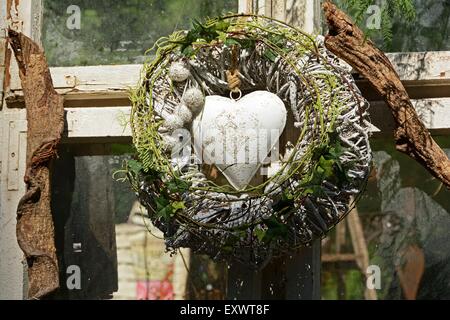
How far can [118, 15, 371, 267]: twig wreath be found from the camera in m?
2.13

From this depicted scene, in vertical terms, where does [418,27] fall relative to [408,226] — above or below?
above

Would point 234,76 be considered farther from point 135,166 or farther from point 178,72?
point 135,166

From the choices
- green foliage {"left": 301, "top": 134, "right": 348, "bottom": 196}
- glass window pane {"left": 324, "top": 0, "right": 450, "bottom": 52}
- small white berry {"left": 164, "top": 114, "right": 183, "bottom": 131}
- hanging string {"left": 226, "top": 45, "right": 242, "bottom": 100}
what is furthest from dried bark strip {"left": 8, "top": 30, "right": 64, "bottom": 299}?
glass window pane {"left": 324, "top": 0, "right": 450, "bottom": 52}

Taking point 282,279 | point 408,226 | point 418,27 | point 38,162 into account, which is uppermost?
point 418,27

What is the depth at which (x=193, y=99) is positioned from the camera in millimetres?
2191

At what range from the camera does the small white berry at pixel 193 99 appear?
2191 millimetres

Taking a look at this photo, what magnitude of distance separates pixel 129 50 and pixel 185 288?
836 millimetres

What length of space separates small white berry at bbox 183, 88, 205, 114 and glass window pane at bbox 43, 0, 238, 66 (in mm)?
325

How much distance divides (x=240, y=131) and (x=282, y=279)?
383 mm

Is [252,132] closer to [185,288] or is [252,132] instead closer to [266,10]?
[266,10]

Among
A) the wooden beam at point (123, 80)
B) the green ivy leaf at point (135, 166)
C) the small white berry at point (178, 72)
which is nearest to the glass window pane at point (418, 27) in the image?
the wooden beam at point (123, 80)

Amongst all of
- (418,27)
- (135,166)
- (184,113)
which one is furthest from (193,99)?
(418,27)

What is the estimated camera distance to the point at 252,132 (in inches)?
85.7

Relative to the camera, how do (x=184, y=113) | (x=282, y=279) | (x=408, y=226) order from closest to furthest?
(x=184, y=113) → (x=282, y=279) → (x=408, y=226)
